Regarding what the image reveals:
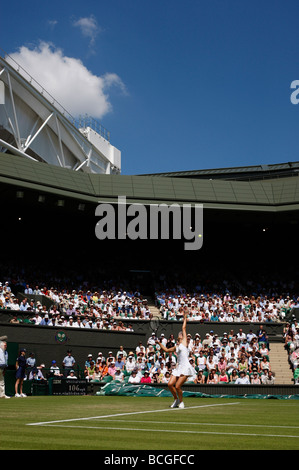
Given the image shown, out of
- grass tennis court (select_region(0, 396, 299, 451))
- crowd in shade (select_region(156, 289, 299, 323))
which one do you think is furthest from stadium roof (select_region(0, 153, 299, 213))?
grass tennis court (select_region(0, 396, 299, 451))

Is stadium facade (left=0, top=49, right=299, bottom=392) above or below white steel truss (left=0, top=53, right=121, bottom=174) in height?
below

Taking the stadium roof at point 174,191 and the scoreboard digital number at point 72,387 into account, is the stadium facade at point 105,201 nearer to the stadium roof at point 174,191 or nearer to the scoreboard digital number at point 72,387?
the stadium roof at point 174,191

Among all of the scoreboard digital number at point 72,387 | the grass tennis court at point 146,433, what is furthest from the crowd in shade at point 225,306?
the grass tennis court at point 146,433

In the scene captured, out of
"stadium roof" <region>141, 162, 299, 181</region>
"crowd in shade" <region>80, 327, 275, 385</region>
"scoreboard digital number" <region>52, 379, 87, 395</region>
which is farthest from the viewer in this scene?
"stadium roof" <region>141, 162, 299, 181</region>

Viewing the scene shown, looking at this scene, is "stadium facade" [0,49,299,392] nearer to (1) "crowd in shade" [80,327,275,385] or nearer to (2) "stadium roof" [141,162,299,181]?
(2) "stadium roof" [141,162,299,181]

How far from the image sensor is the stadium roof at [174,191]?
36.0 metres

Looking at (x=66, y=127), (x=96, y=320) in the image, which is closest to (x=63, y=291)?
(x=96, y=320)

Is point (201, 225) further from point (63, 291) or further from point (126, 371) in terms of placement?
point (126, 371)

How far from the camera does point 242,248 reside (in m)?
45.5

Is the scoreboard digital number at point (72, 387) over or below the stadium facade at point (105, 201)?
below

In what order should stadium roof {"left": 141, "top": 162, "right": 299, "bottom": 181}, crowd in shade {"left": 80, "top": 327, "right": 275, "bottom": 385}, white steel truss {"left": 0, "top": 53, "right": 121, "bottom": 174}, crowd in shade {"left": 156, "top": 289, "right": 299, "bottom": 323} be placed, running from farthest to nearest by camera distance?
stadium roof {"left": 141, "top": 162, "right": 299, "bottom": 181} < white steel truss {"left": 0, "top": 53, "right": 121, "bottom": 174} < crowd in shade {"left": 156, "top": 289, "right": 299, "bottom": 323} < crowd in shade {"left": 80, "top": 327, "right": 275, "bottom": 385}

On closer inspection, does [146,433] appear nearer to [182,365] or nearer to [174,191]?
[182,365]

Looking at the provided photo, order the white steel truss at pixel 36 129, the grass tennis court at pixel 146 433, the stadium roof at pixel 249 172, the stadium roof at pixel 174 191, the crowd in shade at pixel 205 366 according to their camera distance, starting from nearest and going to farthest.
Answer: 1. the grass tennis court at pixel 146 433
2. the crowd in shade at pixel 205 366
3. the stadium roof at pixel 174 191
4. the white steel truss at pixel 36 129
5. the stadium roof at pixel 249 172

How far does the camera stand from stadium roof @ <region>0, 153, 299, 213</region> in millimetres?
36016
